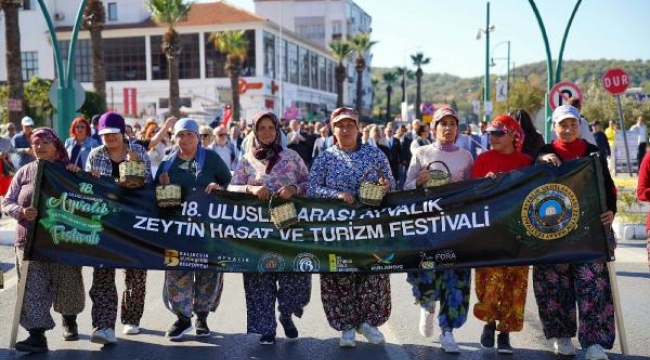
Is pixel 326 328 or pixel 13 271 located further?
pixel 13 271

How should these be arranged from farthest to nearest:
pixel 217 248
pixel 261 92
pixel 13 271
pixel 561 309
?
pixel 261 92, pixel 13 271, pixel 217 248, pixel 561 309

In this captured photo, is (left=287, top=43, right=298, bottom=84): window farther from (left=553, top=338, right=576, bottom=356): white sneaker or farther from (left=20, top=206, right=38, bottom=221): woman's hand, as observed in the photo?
(left=553, top=338, right=576, bottom=356): white sneaker

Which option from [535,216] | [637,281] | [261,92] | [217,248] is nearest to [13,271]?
[217,248]

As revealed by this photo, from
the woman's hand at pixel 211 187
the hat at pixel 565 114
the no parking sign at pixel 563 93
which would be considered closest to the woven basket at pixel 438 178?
the hat at pixel 565 114

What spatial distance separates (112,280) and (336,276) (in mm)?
Answer: 1896

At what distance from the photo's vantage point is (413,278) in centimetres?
595

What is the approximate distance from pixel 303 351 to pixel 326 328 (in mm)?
744

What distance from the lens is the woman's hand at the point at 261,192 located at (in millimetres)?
5789

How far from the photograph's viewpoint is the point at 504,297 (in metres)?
5.63

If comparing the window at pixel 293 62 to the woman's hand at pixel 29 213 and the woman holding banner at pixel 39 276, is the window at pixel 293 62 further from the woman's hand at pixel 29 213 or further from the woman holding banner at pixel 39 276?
the woman's hand at pixel 29 213

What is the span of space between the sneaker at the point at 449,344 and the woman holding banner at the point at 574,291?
0.72m

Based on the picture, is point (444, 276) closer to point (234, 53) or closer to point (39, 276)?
point (39, 276)

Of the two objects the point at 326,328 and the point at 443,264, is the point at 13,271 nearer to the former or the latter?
the point at 326,328

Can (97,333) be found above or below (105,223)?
below
